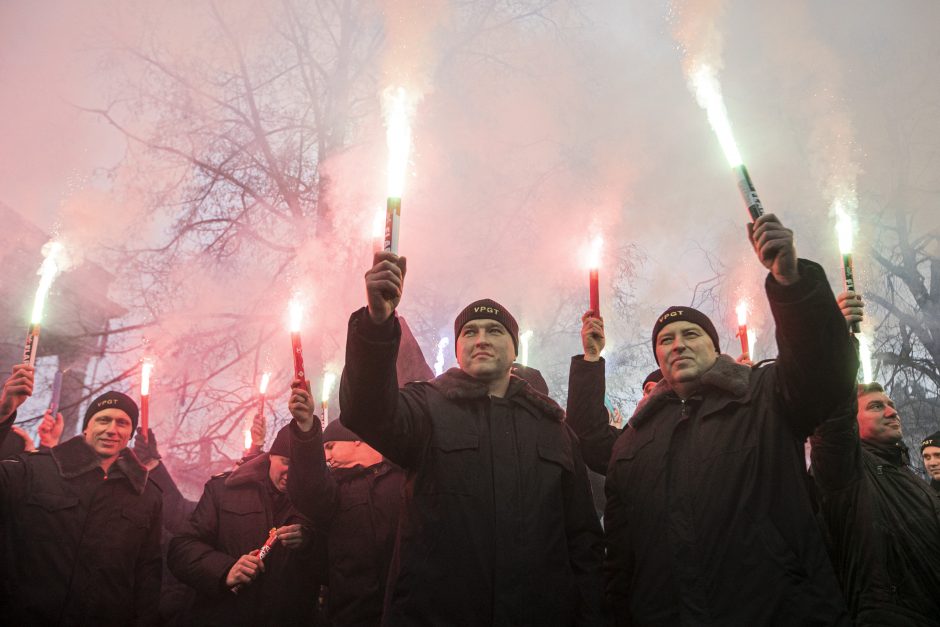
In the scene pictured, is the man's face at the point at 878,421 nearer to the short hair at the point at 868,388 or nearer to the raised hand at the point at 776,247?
the short hair at the point at 868,388

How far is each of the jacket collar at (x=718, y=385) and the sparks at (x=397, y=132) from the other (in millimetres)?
1342

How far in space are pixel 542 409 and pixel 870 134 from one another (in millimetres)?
8927

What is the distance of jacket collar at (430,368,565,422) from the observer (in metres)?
2.58

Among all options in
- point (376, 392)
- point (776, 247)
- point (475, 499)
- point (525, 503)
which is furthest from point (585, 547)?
point (776, 247)

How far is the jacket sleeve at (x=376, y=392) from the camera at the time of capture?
2092mm

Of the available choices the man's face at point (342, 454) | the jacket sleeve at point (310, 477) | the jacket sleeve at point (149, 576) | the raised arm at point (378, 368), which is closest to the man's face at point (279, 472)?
the man's face at point (342, 454)

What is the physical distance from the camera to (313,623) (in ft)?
11.7

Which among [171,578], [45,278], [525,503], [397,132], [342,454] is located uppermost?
[397,132]

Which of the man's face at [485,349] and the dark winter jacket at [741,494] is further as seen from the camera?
the man's face at [485,349]

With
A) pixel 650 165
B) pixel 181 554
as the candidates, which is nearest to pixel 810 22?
pixel 650 165

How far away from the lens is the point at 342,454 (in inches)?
153

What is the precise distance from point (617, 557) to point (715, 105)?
1793mm

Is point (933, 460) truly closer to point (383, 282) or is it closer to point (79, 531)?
point (383, 282)

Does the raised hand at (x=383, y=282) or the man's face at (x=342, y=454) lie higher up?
the raised hand at (x=383, y=282)
